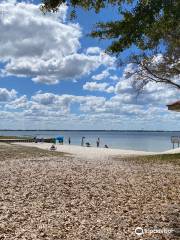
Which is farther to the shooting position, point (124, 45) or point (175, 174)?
point (175, 174)

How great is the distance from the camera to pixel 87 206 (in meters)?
11.7

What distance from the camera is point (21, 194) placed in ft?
44.8

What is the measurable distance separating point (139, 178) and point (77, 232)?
29.6ft

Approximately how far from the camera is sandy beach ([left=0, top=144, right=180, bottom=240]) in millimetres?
9016

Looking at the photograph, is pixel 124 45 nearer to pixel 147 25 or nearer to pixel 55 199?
pixel 147 25

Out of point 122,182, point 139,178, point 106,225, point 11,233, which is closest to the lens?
point 11,233

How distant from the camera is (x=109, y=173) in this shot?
19.4 metres

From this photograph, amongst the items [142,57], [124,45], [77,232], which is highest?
[142,57]

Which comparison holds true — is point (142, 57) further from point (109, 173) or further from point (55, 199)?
point (55, 199)

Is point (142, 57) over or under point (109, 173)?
over

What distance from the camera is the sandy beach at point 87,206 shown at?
29.6ft

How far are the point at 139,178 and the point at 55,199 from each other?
5.80 meters

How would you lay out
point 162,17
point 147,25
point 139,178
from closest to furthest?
1. point 147,25
2. point 162,17
3. point 139,178

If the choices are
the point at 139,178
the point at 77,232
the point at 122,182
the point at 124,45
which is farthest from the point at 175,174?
the point at 77,232
